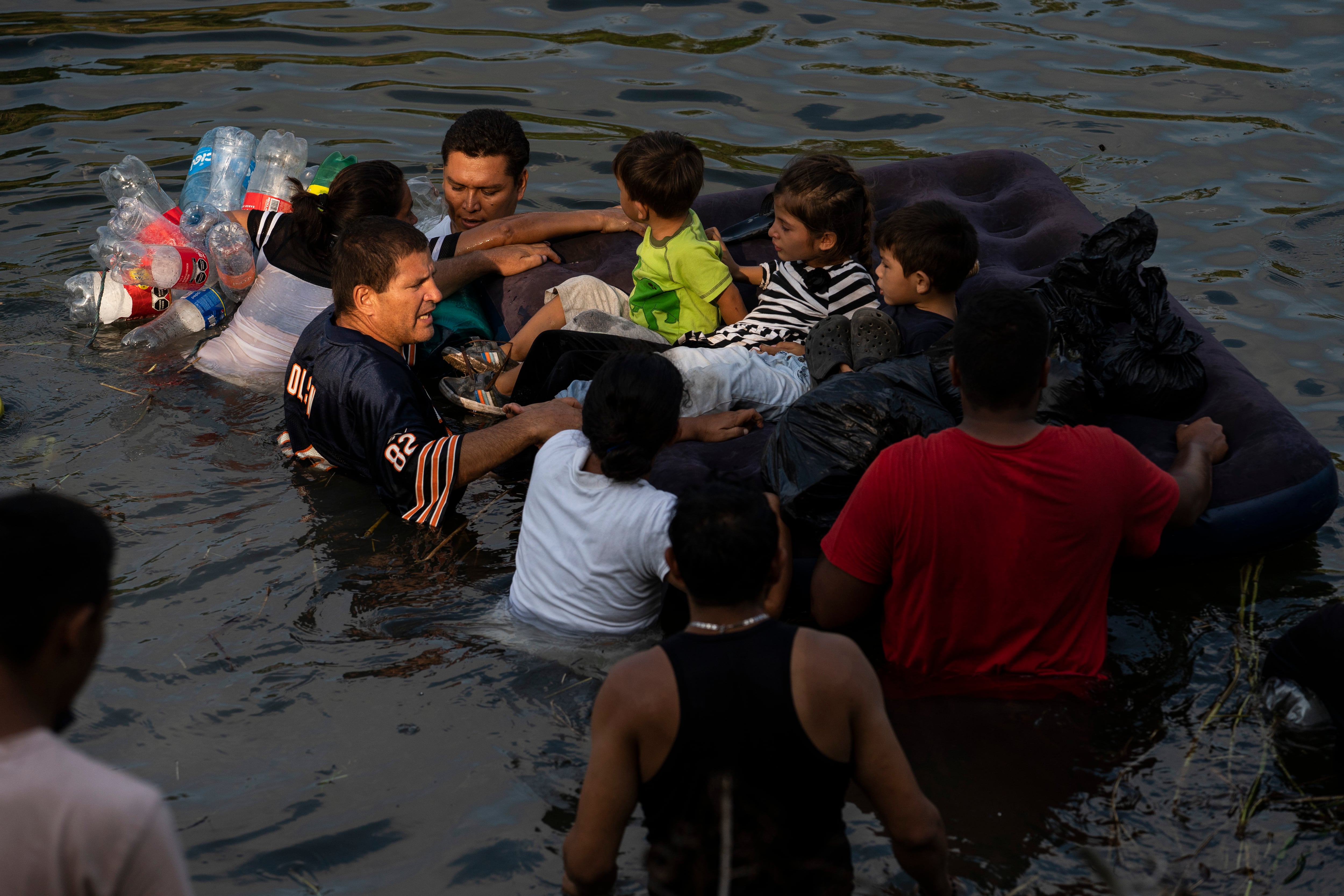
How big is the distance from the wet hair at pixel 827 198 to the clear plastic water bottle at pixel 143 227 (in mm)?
3797

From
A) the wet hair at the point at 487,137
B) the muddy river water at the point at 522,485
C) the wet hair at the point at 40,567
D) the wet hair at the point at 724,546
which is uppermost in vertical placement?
the wet hair at the point at 40,567

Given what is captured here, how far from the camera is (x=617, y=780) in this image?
2.52 metres

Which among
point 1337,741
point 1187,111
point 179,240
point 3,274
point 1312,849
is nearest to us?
point 1312,849

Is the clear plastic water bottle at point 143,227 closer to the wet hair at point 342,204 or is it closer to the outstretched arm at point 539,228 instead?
the wet hair at point 342,204

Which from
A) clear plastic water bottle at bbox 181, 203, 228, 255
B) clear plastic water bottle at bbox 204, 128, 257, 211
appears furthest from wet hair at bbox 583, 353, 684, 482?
clear plastic water bottle at bbox 204, 128, 257, 211

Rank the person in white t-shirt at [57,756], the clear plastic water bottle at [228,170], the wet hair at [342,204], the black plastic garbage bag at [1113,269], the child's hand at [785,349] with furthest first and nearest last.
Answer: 1. the clear plastic water bottle at [228,170]
2. the wet hair at [342,204]
3. the child's hand at [785,349]
4. the black plastic garbage bag at [1113,269]
5. the person in white t-shirt at [57,756]

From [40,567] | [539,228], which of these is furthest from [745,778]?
[539,228]

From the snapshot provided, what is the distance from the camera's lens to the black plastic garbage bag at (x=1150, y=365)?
4.68 metres

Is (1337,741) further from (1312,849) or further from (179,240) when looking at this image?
(179,240)

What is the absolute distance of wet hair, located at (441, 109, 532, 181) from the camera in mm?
6352

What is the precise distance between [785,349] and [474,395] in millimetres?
1667

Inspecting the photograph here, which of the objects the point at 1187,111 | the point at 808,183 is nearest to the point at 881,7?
the point at 1187,111

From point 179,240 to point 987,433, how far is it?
5327 millimetres

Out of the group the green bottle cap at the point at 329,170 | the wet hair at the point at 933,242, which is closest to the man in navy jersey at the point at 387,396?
the wet hair at the point at 933,242
